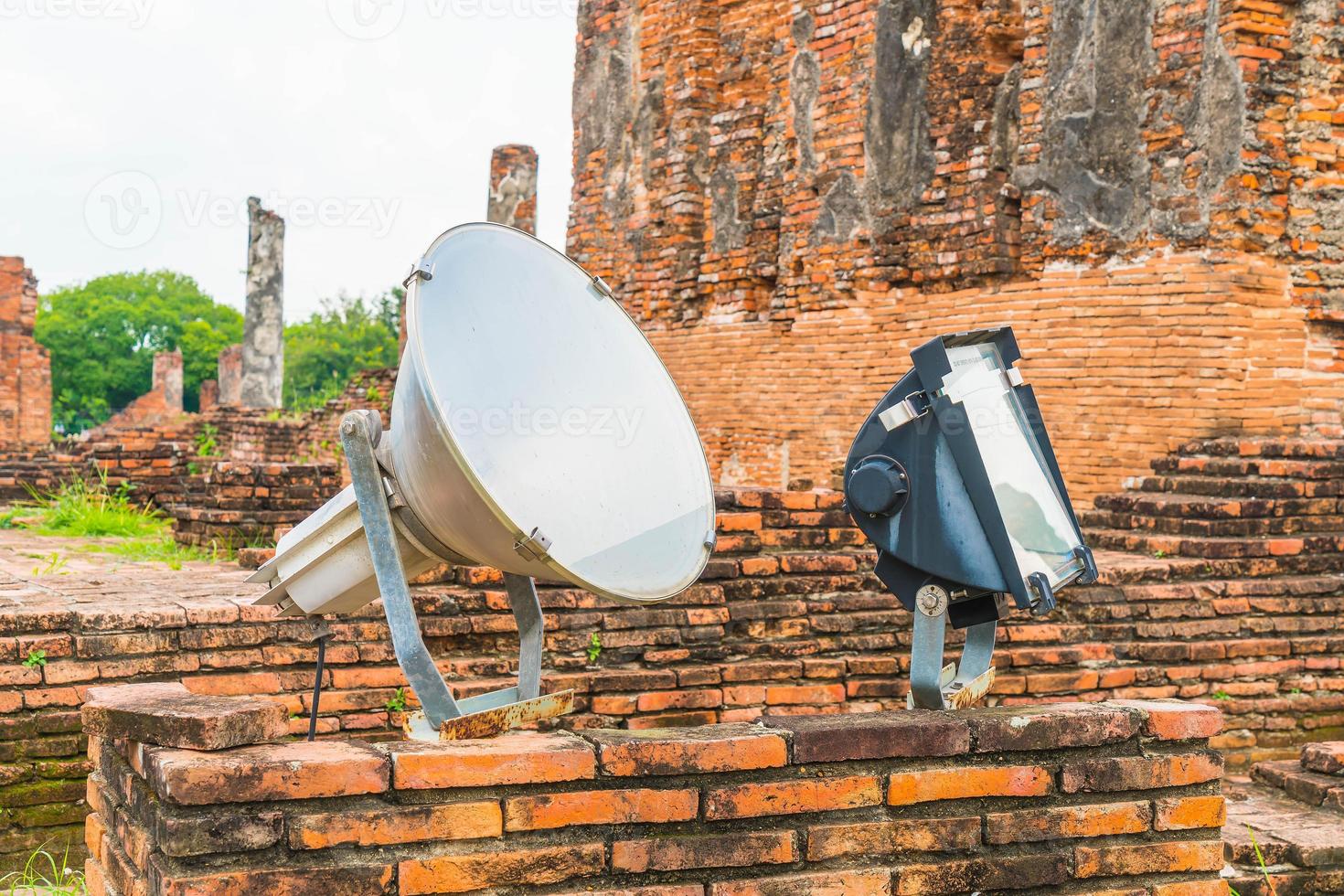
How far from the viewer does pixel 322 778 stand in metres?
2.28

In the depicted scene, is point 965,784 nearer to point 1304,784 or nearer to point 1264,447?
point 1304,784

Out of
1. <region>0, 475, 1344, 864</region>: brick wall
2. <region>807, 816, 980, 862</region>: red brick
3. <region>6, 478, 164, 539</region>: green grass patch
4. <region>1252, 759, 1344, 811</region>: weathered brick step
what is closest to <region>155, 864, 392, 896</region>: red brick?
<region>807, 816, 980, 862</region>: red brick

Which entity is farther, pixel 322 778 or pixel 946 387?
pixel 946 387

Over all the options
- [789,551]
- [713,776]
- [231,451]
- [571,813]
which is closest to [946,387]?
[713,776]

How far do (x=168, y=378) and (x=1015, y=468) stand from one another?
3362 cm

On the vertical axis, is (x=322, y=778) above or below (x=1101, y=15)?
below

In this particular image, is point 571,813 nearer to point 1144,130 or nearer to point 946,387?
point 946,387

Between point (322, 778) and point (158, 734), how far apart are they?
34 centimetres

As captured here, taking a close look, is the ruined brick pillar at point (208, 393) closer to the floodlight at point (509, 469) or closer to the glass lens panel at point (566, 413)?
the floodlight at point (509, 469)

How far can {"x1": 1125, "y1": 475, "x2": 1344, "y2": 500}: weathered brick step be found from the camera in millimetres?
6598

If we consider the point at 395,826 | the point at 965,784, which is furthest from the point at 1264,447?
the point at 395,826

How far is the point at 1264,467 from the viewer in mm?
6773

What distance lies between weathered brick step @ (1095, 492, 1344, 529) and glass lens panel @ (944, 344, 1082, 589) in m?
3.77

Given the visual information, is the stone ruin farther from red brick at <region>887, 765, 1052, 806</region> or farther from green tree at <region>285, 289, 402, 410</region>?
green tree at <region>285, 289, 402, 410</region>
